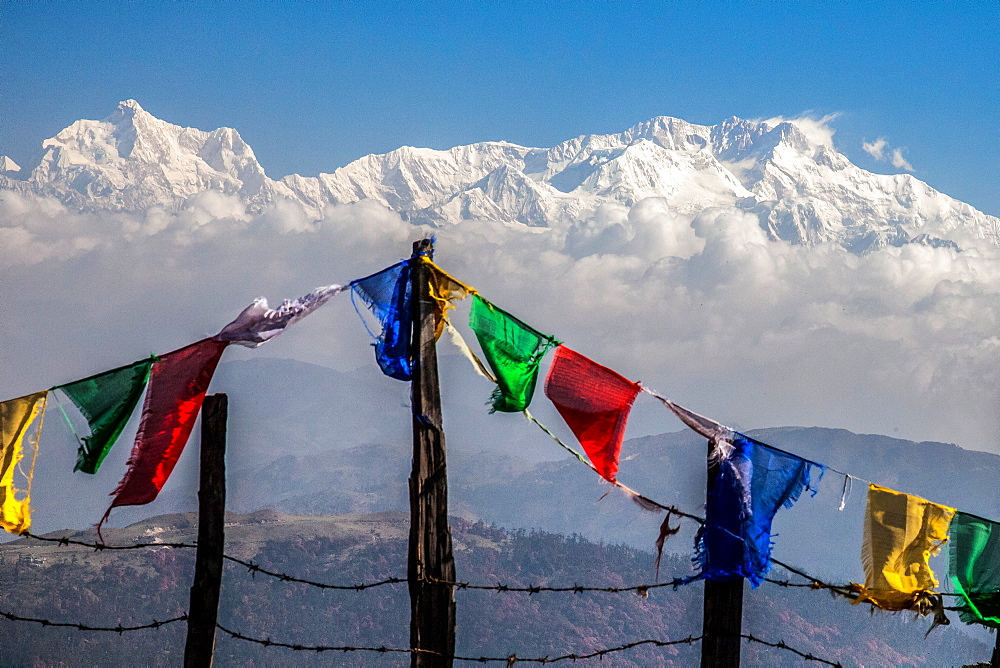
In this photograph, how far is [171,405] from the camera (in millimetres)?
10617

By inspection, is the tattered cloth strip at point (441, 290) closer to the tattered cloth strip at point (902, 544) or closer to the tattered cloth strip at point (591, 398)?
the tattered cloth strip at point (591, 398)

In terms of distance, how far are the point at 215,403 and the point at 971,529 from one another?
303 inches

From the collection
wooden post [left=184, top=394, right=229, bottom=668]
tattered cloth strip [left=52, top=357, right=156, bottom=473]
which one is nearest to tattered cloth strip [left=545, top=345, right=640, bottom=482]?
wooden post [left=184, top=394, right=229, bottom=668]

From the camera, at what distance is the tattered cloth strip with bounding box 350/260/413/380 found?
1052 centimetres

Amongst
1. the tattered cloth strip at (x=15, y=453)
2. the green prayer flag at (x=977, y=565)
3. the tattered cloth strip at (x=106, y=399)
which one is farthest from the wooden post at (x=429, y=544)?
the green prayer flag at (x=977, y=565)

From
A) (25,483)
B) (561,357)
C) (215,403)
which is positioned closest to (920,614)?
(561,357)

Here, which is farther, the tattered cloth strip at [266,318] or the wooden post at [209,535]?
the tattered cloth strip at [266,318]

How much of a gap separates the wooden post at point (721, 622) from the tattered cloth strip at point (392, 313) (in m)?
3.15

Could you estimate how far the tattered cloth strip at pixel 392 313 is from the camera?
1052cm

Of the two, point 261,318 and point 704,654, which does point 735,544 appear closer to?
point 704,654

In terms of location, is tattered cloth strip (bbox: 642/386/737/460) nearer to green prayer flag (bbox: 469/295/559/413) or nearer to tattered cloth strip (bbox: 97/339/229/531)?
green prayer flag (bbox: 469/295/559/413)

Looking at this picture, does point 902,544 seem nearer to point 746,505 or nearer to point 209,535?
point 746,505

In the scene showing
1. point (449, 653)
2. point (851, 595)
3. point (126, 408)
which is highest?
point (126, 408)

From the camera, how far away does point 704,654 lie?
387 inches
